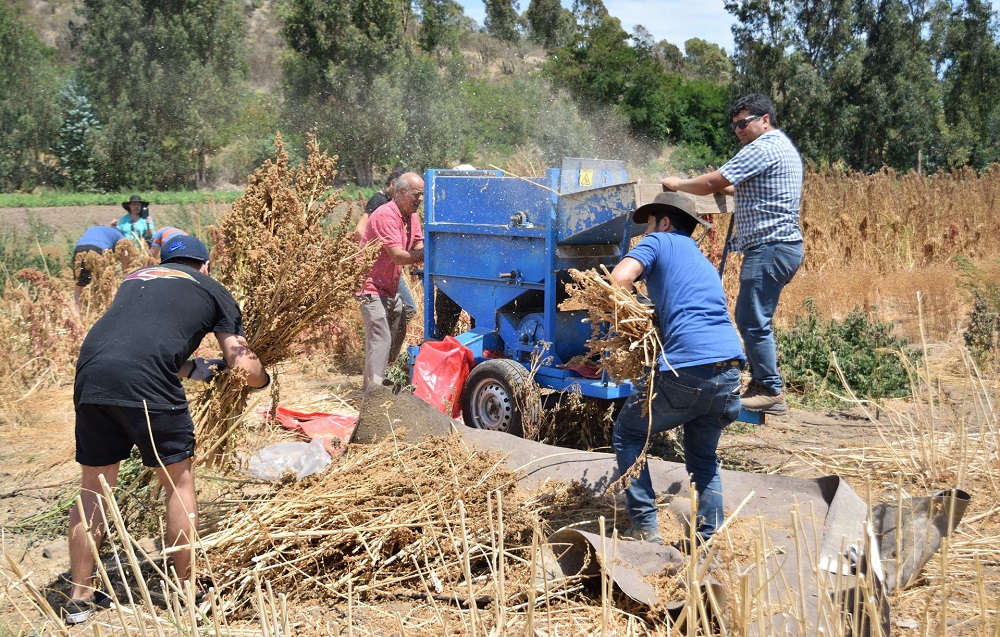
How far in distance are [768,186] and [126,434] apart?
383 centimetres

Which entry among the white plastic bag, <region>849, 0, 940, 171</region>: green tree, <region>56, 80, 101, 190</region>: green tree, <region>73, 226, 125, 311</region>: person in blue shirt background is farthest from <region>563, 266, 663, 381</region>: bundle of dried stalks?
<region>56, 80, 101, 190</region>: green tree

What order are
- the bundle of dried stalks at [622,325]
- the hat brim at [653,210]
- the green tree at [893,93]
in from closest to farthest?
the bundle of dried stalks at [622,325] < the hat brim at [653,210] < the green tree at [893,93]

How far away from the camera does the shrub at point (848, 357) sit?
282 inches

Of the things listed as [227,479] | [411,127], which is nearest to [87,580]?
[227,479]

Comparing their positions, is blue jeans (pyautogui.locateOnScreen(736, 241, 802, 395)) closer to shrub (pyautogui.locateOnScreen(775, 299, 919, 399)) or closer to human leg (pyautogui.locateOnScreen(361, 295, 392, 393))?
shrub (pyautogui.locateOnScreen(775, 299, 919, 399))

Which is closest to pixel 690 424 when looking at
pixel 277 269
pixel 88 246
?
pixel 277 269

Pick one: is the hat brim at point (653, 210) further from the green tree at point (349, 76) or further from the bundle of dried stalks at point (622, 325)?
the green tree at point (349, 76)

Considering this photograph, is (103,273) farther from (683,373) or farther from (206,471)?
(683,373)

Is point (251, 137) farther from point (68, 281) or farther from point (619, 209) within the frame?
point (619, 209)

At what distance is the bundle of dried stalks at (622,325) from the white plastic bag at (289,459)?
2089 mm

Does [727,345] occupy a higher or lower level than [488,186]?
lower

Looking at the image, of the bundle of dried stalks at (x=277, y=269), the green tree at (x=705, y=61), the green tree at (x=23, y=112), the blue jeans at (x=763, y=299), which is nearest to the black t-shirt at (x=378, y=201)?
the bundle of dried stalks at (x=277, y=269)

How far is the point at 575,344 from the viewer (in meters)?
6.19

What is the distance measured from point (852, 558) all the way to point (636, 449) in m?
1.02
